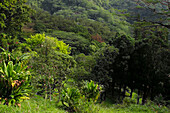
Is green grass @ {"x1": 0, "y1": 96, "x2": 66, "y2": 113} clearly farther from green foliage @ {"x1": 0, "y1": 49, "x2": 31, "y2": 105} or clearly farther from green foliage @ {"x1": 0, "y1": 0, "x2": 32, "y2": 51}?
green foliage @ {"x1": 0, "y1": 0, "x2": 32, "y2": 51}

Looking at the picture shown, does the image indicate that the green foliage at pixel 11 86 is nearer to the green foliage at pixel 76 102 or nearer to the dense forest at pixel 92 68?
the dense forest at pixel 92 68

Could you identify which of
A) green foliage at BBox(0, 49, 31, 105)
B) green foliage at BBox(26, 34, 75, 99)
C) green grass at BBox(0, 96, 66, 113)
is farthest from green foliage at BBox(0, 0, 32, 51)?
green grass at BBox(0, 96, 66, 113)

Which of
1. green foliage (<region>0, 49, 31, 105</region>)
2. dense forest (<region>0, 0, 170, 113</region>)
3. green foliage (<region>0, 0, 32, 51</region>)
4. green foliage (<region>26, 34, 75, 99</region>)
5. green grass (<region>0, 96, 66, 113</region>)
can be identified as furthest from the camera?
green foliage (<region>0, 0, 32, 51</region>)

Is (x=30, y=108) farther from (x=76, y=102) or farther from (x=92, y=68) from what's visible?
(x=92, y=68)

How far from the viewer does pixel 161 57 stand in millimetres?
16469

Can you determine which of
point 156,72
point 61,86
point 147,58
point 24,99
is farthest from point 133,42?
point 24,99

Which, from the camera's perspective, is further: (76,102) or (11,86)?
A: (76,102)

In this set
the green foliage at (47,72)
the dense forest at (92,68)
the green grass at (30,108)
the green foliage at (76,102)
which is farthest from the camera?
the green foliage at (47,72)

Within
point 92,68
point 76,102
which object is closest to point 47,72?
point 76,102

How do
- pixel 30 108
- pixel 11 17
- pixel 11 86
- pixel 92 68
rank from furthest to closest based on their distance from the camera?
pixel 92 68, pixel 11 17, pixel 11 86, pixel 30 108

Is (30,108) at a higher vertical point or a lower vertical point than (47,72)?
higher

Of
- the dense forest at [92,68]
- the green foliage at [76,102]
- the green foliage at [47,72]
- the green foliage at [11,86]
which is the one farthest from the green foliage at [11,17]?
the green foliage at [76,102]

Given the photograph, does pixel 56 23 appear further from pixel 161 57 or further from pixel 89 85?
pixel 89 85

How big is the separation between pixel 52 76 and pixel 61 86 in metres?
0.69
